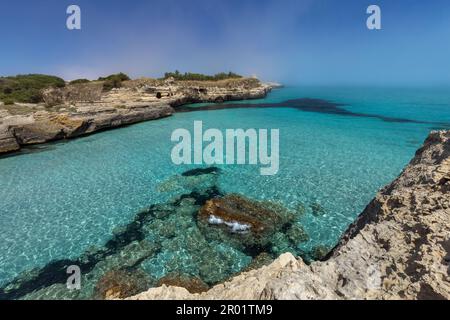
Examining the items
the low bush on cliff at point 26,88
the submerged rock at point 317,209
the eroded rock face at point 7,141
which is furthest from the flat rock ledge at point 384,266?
the low bush on cliff at point 26,88

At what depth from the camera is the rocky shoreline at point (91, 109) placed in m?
20.2

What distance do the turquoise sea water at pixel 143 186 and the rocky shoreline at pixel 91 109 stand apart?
2.04 m

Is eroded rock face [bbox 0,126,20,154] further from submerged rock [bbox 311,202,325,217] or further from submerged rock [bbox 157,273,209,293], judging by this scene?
submerged rock [bbox 311,202,325,217]

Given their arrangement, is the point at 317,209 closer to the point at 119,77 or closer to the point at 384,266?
the point at 384,266

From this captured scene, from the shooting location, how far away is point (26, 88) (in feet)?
147

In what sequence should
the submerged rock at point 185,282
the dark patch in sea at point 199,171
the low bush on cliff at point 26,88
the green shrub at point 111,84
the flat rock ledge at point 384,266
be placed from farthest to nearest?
the green shrub at point 111,84 < the low bush on cliff at point 26,88 < the dark patch in sea at point 199,171 < the submerged rock at point 185,282 < the flat rock ledge at point 384,266

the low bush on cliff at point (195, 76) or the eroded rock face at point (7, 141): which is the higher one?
the low bush on cliff at point (195, 76)

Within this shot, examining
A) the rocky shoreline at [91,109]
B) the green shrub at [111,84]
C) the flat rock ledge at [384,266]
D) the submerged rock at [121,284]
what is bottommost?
the submerged rock at [121,284]

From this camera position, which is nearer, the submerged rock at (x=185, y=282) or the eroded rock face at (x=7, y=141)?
the submerged rock at (x=185, y=282)

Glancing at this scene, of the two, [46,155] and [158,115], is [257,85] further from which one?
[46,155]

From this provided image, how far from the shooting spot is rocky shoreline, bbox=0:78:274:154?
2025 cm

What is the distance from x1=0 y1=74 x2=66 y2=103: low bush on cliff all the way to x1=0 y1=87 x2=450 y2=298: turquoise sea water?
24.6m

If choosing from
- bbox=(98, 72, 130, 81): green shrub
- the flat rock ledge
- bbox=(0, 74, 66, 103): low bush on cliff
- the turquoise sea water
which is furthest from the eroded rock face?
bbox=(98, 72, 130, 81): green shrub

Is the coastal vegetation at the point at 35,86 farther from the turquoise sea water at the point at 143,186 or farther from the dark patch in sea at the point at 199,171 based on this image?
the dark patch in sea at the point at 199,171
